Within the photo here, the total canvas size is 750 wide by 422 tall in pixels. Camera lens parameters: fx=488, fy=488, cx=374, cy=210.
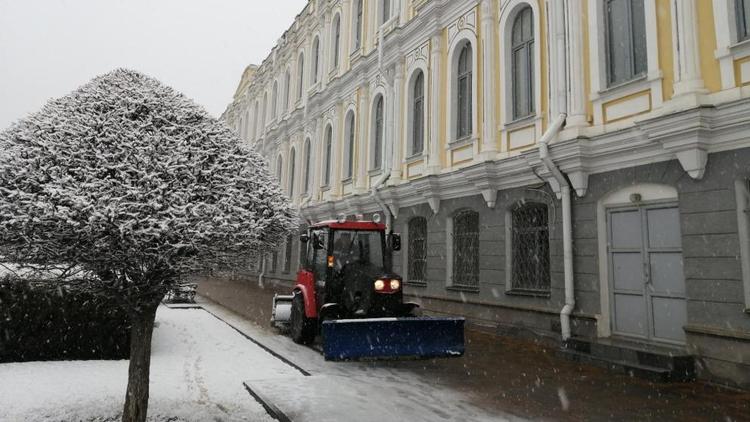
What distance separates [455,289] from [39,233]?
10.0 metres

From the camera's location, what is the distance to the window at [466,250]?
1235cm

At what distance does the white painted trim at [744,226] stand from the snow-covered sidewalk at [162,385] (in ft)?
21.2

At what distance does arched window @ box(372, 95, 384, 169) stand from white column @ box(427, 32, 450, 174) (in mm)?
3744

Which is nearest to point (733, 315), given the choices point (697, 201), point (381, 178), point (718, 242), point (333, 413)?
point (718, 242)

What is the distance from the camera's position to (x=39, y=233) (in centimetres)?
384

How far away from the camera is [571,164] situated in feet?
30.6

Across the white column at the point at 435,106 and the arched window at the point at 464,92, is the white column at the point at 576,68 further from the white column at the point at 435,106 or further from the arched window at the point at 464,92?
the white column at the point at 435,106

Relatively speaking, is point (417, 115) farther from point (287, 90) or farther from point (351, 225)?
point (287, 90)

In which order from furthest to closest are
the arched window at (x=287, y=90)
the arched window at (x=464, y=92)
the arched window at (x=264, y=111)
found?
the arched window at (x=264, y=111) → the arched window at (x=287, y=90) → the arched window at (x=464, y=92)

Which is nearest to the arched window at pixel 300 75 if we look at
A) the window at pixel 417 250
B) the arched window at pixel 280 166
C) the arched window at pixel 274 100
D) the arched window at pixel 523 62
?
the arched window at pixel 274 100

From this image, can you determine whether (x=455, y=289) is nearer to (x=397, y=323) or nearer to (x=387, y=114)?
(x=397, y=323)

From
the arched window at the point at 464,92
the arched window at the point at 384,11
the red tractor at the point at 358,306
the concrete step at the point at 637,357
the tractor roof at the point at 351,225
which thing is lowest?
the concrete step at the point at 637,357

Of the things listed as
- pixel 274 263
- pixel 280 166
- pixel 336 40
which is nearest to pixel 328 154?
pixel 336 40

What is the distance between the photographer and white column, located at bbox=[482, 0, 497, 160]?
38.5 ft
